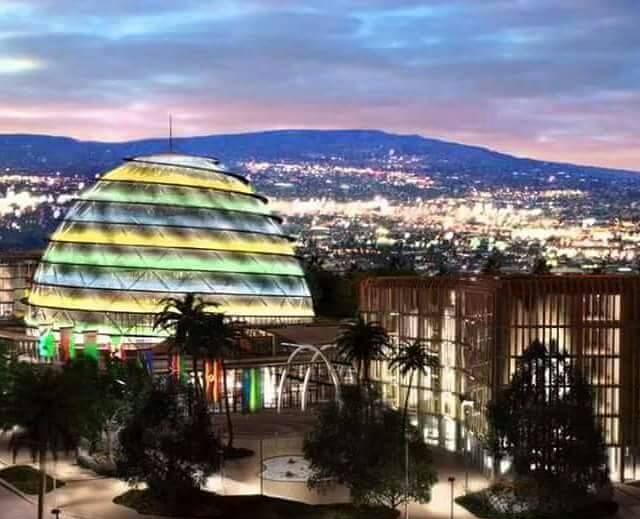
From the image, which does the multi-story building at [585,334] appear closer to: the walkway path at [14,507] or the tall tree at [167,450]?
the tall tree at [167,450]

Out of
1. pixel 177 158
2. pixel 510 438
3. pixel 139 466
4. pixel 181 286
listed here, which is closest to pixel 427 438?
pixel 510 438

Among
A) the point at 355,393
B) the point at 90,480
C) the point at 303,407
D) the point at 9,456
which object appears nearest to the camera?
the point at 355,393

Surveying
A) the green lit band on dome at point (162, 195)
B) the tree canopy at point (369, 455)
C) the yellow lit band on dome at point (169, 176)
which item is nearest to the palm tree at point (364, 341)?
the tree canopy at point (369, 455)

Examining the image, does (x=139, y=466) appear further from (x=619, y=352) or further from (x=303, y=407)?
(x=303, y=407)

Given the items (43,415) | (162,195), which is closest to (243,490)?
(43,415)

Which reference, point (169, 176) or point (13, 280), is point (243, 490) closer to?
point (169, 176)
